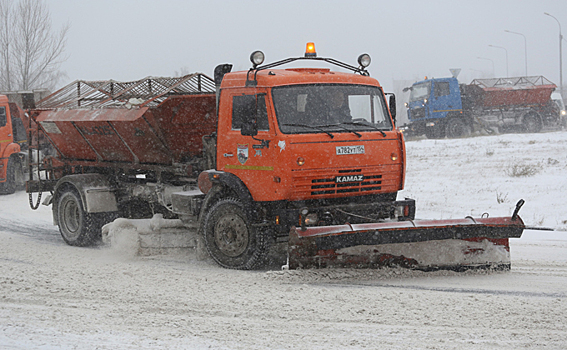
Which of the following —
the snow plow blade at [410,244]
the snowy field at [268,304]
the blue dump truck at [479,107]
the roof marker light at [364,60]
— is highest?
the blue dump truck at [479,107]

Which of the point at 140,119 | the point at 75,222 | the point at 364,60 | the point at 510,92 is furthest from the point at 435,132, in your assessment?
the point at 140,119

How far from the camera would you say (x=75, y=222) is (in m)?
11.0

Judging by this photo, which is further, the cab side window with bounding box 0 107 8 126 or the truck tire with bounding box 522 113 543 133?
the truck tire with bounding box 522 113 543 133

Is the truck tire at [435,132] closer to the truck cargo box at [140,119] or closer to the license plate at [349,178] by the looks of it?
the truck cargo box at [140,119]

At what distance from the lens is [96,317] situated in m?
5.84

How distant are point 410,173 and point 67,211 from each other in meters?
10.1

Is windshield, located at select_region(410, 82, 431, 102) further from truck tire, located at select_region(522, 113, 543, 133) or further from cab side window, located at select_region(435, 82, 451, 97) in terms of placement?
truck tire, located at select_region(522, 113, 543, 133)

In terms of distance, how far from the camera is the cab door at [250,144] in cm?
759

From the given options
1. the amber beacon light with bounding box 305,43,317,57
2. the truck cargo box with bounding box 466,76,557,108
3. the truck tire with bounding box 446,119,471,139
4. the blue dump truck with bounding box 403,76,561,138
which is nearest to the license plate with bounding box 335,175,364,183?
the amber beacon light with bounding box 305,43,317,57

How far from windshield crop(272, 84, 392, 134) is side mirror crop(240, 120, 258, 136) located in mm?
298

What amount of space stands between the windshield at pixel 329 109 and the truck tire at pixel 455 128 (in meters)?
23.4

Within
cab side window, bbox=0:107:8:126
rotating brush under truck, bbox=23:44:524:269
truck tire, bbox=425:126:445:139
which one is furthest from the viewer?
truck tire, bbox=425:126:445:139

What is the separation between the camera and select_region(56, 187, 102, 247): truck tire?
1067 centimetres

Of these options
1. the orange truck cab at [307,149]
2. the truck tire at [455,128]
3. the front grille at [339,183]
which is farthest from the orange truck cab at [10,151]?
the truck tire at [455,128]
